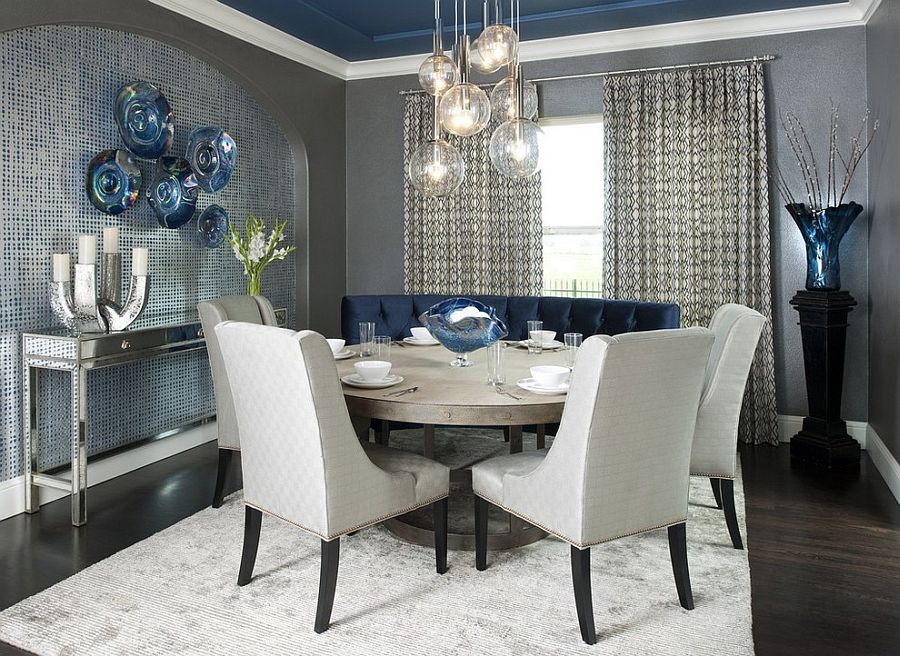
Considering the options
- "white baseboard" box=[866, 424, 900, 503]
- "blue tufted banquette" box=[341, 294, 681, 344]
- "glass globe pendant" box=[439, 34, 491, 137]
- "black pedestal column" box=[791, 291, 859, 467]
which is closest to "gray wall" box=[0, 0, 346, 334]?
"blue tufted banquette" box=[341, 294, 681, 344]

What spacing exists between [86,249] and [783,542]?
3.35 metres

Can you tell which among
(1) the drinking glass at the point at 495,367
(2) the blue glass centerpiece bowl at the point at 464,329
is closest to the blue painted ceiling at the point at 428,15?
(2) the blue glass centerpiece bowl at the point at 464,329

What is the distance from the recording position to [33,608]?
2377 millimetres

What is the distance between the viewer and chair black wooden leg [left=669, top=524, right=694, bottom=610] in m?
2.34

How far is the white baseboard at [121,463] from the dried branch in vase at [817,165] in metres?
3.95

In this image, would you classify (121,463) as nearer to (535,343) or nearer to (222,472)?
(222,472)

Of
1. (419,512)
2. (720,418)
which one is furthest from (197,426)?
(720,418)

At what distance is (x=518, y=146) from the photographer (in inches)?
114

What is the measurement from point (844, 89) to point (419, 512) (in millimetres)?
3577

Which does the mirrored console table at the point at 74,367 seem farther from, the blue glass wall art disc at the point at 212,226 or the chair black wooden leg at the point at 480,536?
the chair black wooden leg at the point at 480,536

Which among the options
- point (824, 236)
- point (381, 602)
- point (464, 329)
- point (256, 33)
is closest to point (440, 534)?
point (381, 602)

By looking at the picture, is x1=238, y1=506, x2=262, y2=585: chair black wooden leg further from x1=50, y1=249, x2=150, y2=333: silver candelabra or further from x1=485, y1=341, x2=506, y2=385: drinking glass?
x1=50, y1=249, x2=150, y2=333: silver candelabra

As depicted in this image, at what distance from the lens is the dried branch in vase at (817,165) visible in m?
4.33

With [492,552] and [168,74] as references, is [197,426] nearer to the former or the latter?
[168,74]
